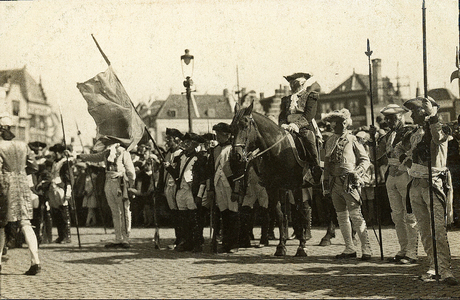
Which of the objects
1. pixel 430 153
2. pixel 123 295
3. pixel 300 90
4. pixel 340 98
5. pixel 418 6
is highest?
pixel 340 98

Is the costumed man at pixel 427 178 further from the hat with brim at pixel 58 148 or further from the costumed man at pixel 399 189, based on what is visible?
the hat with brim at pixel 58 148

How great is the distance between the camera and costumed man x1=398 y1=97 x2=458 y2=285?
23.9 feet

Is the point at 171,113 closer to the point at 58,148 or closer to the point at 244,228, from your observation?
the point at 58,148

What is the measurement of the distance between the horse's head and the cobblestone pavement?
174 cm

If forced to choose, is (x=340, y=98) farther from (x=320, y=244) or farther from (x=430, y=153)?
(x=430, y=153)

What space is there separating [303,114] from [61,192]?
605 cm

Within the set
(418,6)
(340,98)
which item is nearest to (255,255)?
(418,6)

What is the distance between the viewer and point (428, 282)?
7359 millimetres

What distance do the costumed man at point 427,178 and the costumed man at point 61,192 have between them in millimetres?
8201

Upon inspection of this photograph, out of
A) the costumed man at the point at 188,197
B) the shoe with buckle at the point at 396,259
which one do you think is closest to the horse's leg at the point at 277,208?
the costumed man at the point at 188,197

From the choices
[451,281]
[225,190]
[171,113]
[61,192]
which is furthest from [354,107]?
[451,281]

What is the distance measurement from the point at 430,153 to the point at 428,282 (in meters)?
1.56

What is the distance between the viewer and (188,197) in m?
11.4

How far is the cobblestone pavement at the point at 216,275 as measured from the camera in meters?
7.01
